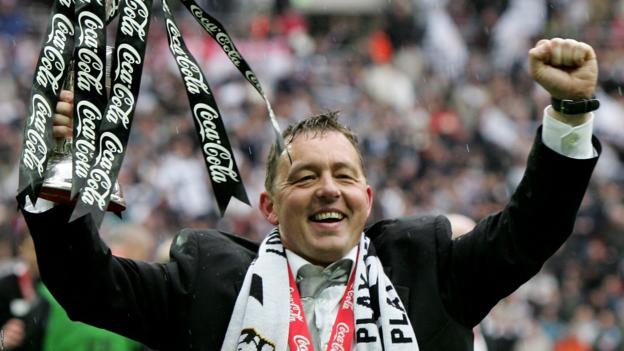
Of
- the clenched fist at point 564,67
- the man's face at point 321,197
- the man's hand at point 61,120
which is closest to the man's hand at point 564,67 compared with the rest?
the clenched fist at point 564,67

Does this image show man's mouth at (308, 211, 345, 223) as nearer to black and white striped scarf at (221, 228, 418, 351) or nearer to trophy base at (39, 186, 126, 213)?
black and white striped scarf at (221, 228, 418, 351)

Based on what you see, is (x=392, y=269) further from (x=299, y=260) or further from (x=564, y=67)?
(x=564, y=67)

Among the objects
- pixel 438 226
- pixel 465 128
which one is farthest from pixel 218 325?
pixel 465 128

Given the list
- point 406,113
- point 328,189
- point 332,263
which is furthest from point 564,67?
point 406,113

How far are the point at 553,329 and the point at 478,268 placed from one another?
872cm

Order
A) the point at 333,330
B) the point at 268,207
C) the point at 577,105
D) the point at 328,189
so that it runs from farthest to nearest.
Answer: the point at 268,207, the point at 328,189, the point at 333,330, the point at 577,105

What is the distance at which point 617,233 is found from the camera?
14.3 metres

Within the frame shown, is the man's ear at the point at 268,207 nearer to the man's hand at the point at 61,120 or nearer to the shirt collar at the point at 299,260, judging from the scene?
the shirt collar at the point at 299,260

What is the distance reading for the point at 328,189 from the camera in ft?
15.1

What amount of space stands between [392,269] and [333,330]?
316 millimetres

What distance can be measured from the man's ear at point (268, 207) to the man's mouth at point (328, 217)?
27 cm

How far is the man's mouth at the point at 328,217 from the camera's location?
4.60m

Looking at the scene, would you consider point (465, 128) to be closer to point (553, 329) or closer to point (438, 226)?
point (553, 329)

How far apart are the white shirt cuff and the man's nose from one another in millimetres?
660
